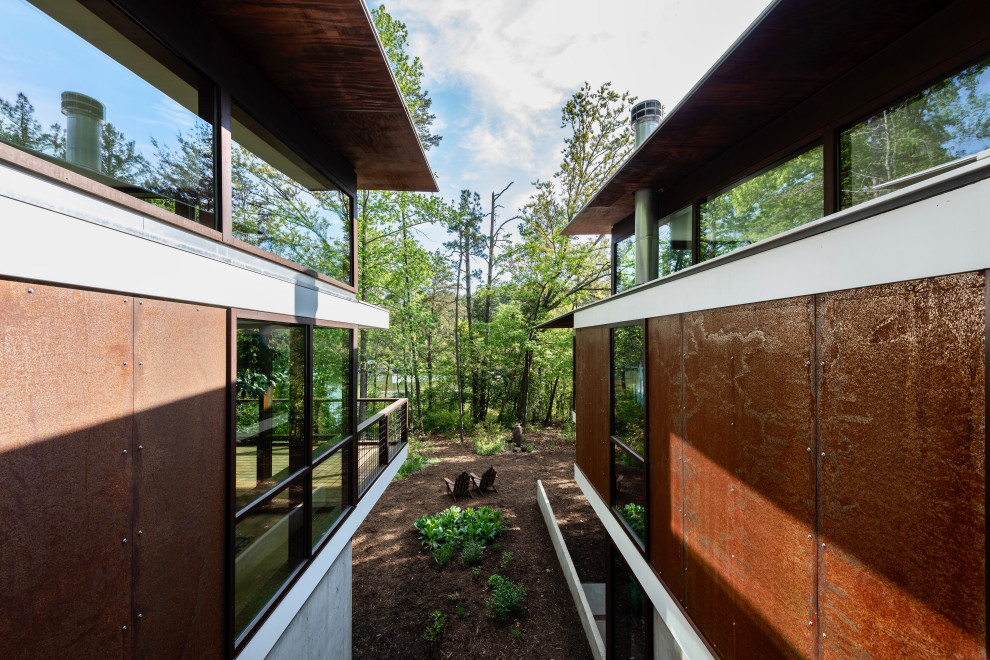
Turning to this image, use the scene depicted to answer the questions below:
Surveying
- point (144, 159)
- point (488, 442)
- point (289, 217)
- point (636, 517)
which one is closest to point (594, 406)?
point (636, 517)

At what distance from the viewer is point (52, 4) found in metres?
1.70

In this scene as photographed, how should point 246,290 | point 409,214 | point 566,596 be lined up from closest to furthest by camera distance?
point 246,290, point 566,596, point 409,214

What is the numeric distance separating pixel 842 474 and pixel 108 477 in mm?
3448

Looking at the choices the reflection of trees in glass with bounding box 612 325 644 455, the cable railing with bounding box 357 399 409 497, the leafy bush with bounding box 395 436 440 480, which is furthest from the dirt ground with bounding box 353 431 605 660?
the reflection of trees in glass with bounding box 612 325 644 455

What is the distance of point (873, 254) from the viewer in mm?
1580

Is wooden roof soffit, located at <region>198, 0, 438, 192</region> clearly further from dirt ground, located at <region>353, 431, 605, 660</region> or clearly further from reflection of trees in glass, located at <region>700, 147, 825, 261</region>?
dirt ground, located at <region>353, 431, 605, 660</region>

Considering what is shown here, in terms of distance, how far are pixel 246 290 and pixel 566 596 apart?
7491 mm

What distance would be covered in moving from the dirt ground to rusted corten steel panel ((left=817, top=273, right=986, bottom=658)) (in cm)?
572

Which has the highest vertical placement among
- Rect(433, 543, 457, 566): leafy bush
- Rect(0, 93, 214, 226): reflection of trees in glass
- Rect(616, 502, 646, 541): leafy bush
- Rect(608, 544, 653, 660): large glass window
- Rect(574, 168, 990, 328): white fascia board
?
Rect(0, 93, 214, 226): reflection of trees in glass

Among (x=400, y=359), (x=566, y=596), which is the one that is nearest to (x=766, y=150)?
(x=566, y=596)

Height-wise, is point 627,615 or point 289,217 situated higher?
point 289,217

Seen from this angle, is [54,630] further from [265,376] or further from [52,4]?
[52,4]

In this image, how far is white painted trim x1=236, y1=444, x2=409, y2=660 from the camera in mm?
3045

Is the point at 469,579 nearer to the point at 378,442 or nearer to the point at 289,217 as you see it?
the point at 378,442
